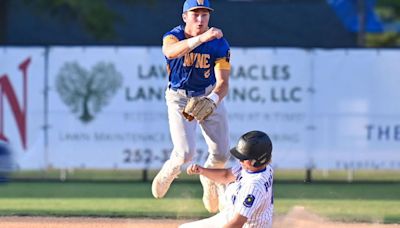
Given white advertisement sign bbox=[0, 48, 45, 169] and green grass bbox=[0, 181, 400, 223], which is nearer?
green grass bbox=[0, 181, 400, 223]

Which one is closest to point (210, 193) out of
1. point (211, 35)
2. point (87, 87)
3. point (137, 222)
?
point (137, 222)

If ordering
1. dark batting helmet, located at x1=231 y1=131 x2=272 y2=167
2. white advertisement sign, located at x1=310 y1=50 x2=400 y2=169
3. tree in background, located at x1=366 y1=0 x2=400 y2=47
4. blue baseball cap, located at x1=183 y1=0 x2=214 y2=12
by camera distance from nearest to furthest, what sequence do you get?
dark batting helmet, located at x1=231 y1=131 x2=272 y2=167
blue baseball cap, located at x1=183 y1=0 x2=214 y2=12
white advertisement sign, located at x1=310 y1=50 x2=400 y2=169
tree in background, located at x1=366 y1=0 x2=400 y2=47

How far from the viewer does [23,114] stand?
576 inches

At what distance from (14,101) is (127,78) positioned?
1645 mm

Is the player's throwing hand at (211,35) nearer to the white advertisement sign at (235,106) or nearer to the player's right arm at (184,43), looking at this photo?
the player's right arm at (184,43)

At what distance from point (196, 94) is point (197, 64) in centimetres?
29

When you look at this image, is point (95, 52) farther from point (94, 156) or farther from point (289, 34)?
point (289, 34)

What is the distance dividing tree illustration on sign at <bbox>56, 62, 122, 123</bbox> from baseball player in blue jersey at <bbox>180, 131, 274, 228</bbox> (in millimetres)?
8155

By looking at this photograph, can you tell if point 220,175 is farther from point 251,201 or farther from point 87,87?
point 87,87

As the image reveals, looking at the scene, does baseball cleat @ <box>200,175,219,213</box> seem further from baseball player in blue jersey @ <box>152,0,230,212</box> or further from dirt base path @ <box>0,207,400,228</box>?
dirt base path @ <box>0,207,400,228</box>

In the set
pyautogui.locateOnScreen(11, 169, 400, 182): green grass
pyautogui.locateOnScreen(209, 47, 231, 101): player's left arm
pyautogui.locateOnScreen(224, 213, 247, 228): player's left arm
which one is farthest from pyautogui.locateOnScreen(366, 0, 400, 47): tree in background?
pyautogui.locateOnScreen(224, 213, 247, 228): player's left arm

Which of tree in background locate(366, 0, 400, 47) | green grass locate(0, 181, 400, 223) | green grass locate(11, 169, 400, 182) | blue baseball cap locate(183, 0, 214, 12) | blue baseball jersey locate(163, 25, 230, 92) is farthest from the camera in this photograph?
tree in background locate(366, 0, 400, 47)

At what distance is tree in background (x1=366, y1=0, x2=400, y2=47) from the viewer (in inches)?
1007

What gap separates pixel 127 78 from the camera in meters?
14.7
